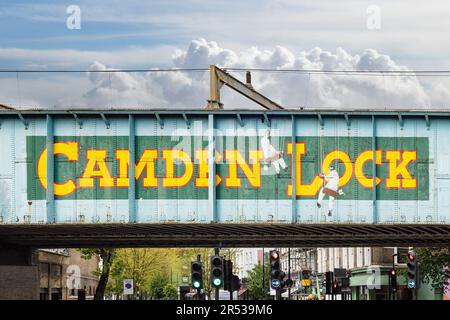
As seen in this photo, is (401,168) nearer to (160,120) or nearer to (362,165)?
(362,165)

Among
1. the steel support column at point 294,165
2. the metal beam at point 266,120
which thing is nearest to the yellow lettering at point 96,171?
the metal beam at point 266,120

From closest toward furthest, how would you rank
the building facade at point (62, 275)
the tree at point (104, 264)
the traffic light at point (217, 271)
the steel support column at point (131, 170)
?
the traffic light at point (217, 271) → the steel support column at point (131, 170) → the tree at point (104, 264) → the building facade at point (62, 275)

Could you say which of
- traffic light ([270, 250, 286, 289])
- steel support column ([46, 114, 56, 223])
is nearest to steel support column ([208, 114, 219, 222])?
traffic light ([270, 250, 286, 289])

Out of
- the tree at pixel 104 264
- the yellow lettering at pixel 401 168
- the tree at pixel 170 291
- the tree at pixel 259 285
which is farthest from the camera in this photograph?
the tree at pixel 170 291

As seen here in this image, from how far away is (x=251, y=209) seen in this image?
45.2 meters

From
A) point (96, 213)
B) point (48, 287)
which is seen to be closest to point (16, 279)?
point (96, 213)

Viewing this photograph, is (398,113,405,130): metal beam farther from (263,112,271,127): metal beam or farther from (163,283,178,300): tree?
(163,283,178,300): tree

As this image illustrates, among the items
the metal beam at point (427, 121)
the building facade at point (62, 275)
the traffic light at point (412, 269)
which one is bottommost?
the building facade at point (62, 275)

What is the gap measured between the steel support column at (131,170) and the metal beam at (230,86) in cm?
484

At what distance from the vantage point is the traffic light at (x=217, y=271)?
3944 centimetres

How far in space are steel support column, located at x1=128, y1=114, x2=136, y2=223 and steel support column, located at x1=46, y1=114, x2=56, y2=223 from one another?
381 centimetres

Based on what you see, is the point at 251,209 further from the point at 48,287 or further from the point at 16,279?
the point at 48,287

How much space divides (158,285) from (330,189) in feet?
329

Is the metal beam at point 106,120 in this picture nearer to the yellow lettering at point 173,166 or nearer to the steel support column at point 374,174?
the yellow lettering at point 173,166
